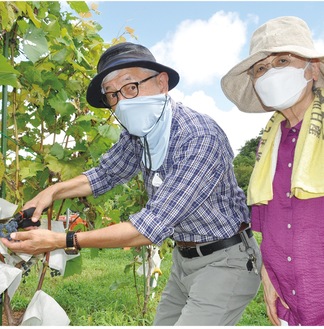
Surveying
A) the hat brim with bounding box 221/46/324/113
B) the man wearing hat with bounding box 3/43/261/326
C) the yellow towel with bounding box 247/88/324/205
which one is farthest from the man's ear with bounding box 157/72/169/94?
the yellow towel with bounding box 247/88/324/205

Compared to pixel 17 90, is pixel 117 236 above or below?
below

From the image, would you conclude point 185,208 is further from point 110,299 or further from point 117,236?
point 110,299

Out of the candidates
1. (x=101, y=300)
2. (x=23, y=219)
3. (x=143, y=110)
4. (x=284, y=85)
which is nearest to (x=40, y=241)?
(x=23, y=219)

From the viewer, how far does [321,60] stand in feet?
7.35

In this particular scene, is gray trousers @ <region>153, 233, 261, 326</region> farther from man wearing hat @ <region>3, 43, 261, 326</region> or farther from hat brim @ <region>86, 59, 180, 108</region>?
hat brim @ <region>86, 59, 180, 108</region>

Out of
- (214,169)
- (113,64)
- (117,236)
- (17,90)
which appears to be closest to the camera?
(117,236)

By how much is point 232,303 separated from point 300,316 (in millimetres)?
330

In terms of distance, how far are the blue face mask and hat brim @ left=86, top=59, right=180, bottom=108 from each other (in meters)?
0.13

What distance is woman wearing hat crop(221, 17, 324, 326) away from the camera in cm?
208

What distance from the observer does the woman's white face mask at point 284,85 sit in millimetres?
2219

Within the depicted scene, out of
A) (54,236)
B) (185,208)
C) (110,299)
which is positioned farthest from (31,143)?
(110,299)

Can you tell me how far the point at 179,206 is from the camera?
2174 mm

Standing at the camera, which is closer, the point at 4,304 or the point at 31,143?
the point at 4,304

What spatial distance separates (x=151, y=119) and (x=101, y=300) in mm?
3656
